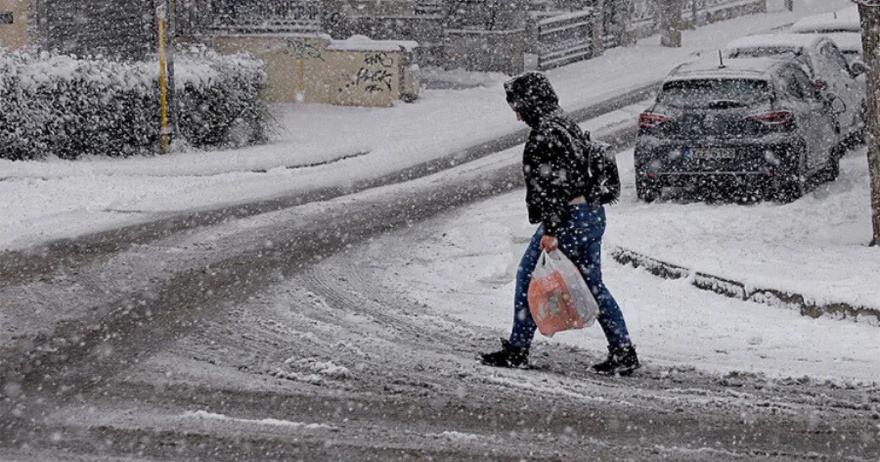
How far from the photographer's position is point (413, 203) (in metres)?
15.0

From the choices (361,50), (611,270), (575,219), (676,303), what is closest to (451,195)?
(611,270)

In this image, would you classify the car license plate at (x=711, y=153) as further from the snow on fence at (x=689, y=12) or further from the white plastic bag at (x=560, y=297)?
A: the snow on fence at (x=689, y=12)

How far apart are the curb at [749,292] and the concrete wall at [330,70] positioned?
13485 mm

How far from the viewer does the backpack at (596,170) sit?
306 inches

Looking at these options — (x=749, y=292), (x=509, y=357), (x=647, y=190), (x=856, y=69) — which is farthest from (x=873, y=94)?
(x=856, y=69)

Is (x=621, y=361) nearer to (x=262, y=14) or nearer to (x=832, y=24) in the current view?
(x=832, y=24)

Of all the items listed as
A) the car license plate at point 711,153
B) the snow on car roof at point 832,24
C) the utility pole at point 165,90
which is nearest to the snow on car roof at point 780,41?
the car license plate at point 711,153

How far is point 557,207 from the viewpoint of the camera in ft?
25.1

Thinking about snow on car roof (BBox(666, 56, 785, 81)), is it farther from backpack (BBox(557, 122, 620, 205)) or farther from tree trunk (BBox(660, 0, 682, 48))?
tree trunk (BBox(660, 0, 682, 48))

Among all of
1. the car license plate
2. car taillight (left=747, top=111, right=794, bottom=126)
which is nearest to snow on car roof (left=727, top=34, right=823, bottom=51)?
car taillight (left=747, top=111, right=794, bottom=126)

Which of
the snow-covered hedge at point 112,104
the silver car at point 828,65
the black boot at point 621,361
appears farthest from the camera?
the snow-covered hedge at point 112,104

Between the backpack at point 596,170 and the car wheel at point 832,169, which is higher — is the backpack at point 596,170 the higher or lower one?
the higher one

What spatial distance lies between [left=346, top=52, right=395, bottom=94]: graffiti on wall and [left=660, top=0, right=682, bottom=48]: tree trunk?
11.8m

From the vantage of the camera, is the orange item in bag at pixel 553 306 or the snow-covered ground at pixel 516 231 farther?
the snow-covered ground at pixel 516 231
